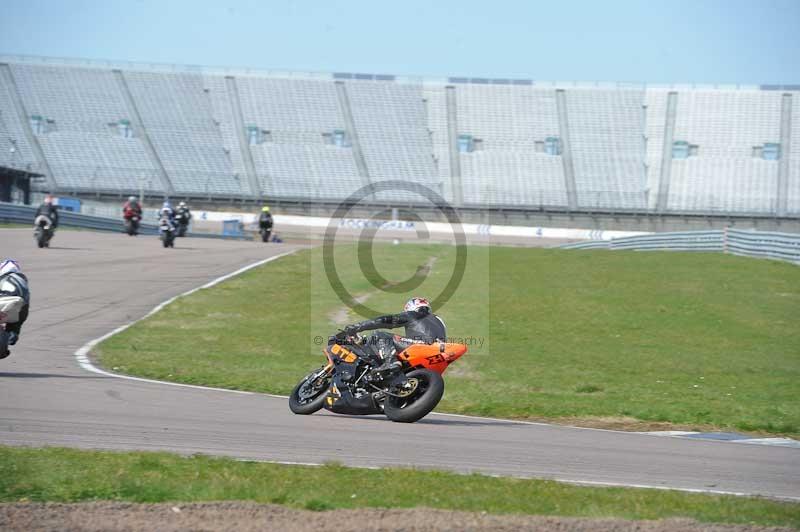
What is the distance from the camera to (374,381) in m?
10.5

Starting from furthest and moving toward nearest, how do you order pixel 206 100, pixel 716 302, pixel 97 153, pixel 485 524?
1. pixel 206 100
2. pixel 97 153
3. pixel 716 302
4. pixel 485 524

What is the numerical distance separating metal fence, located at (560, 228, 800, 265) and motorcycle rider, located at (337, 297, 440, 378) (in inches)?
822

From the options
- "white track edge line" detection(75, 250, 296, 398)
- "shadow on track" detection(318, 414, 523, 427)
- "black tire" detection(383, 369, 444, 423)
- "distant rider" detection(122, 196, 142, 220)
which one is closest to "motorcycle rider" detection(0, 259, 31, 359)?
"white track edge line" detection(75, 250, 296, 398)

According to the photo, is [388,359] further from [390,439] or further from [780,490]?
[780,490]

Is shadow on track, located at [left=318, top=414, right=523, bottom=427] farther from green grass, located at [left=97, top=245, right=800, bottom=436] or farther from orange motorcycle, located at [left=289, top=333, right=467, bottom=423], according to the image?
green grass, located at [left=97, top=245, right=800, bottom=436]

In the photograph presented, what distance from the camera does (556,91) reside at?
71750mm

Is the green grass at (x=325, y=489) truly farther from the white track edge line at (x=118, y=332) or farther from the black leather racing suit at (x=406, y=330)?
the white track edge line at (x=118, y=332)

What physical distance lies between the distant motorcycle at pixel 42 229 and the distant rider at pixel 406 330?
875 inches

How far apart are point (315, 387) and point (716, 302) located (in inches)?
533

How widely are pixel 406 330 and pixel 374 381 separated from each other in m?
0.65

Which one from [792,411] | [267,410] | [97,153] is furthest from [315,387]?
[97,153]

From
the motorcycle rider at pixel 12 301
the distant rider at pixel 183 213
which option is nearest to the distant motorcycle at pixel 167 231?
the distant rider at pixel 183 213

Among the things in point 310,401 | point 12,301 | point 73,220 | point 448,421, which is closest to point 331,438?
point 310,401

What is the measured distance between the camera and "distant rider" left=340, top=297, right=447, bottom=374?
410 inches
